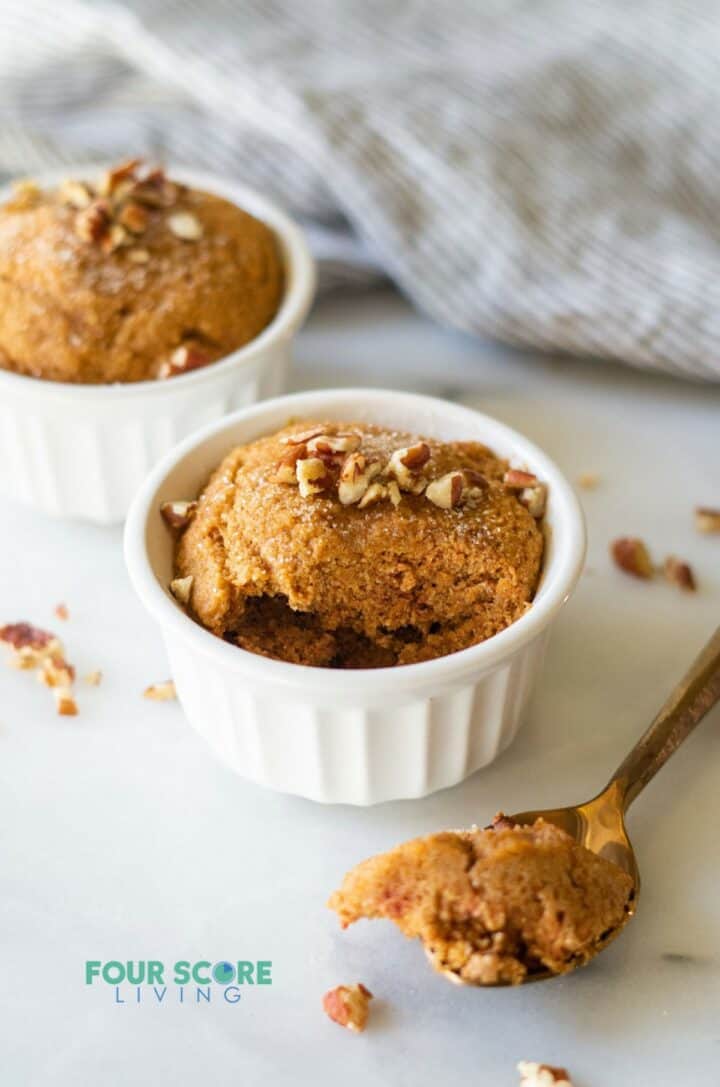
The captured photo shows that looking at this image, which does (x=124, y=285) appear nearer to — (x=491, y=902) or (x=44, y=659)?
(x=44, y=659)

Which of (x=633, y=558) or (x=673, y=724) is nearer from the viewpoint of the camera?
(x=673, y=724)

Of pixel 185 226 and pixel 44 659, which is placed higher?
pixel 185 226

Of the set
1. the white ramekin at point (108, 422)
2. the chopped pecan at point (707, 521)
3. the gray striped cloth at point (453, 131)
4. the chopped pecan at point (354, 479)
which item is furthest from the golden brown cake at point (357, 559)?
the gray striped cloth at point (453, 131)

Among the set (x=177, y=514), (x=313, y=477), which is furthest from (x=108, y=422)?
(x=313, y=477)

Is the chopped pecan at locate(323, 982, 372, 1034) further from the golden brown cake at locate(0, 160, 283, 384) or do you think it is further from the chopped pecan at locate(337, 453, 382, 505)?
the golden brown cake at locate(0, 160, 283, 384)

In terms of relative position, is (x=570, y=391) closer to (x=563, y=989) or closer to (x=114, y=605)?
(x=114, y=605)

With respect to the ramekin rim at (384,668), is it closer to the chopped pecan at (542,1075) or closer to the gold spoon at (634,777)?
the gold spoon at (634,777)

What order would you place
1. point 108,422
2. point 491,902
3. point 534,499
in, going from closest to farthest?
point 491,902
point 534,499
point 108,422
